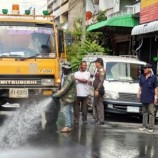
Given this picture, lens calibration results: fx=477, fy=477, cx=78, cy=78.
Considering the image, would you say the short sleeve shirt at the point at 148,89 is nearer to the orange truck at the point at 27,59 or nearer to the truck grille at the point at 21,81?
the orange truck at the point at 27,59

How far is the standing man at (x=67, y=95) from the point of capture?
1103 centimetres

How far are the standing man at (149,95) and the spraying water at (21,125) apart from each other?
2.63 m

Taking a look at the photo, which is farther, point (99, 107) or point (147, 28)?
point (147, 28)

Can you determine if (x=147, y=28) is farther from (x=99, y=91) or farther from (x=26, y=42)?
(x=26, y=42)

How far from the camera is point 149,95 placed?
38.7 feet

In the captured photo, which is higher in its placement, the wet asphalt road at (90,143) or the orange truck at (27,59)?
the orange truck at (27,59)

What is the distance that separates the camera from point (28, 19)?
13.2 m

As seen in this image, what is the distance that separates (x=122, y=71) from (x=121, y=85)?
100 centimetres

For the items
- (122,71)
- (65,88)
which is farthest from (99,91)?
(122,71)

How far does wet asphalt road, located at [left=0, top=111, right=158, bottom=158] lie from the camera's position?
8.54m

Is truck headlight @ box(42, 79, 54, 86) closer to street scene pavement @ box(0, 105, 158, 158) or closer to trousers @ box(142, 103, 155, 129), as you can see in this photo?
street scene pavement @ box(0, 105, 158, 158)

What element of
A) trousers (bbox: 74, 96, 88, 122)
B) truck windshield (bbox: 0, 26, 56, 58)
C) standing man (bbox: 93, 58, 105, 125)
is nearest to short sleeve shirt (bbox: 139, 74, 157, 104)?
standing man (bbox: 93, 58, 105, 125)

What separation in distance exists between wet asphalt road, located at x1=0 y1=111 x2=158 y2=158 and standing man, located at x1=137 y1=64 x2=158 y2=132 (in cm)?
35

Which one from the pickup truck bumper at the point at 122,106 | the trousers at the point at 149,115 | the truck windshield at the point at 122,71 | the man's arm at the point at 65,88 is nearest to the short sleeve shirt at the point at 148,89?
the trousers at the point at 149,115
